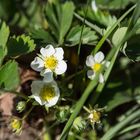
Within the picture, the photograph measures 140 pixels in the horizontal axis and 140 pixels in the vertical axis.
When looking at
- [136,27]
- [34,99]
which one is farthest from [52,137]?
[136,27]

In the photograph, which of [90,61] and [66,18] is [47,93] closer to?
[90,61]

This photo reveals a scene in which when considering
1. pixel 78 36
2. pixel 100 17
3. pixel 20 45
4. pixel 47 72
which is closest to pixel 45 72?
pixel 47 72

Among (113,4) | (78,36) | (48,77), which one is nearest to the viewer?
(48,77)

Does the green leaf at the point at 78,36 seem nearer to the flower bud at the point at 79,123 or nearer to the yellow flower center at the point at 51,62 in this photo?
the yellow flower center at the point at 51,62

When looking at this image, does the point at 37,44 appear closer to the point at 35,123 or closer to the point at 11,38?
the point at 11,38

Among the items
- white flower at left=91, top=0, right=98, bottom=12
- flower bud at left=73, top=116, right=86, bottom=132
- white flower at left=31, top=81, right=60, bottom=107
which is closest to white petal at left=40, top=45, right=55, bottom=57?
white flower at left=31, top=81, right=60, bottom=107

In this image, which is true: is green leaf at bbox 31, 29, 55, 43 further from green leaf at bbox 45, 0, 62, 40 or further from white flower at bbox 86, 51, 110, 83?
white flower at bbox 86, 51, 110, 83

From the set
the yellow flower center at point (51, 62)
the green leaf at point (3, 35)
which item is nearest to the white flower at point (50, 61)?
the yellow flower center at point (51, 62)
